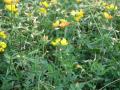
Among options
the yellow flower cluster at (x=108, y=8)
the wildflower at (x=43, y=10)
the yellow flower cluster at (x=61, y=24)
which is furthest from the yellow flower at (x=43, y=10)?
the yellow flower cluster at (x=108, y=8)

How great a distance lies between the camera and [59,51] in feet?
8.75

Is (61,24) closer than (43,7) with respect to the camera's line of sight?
Yes

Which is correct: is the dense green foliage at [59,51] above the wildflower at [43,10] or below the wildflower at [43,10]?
below

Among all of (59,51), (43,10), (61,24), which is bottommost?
(59,51)

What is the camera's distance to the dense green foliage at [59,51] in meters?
2.52

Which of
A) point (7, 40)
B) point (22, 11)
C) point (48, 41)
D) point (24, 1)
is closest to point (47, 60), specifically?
point (48, 41)

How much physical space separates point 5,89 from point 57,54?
17.3 inches

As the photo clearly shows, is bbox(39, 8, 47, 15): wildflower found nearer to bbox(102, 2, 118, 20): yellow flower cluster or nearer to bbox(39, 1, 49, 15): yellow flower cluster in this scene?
bbox(39, 1, 49, 15): yellow flower cluster

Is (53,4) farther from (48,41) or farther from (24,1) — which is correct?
(48,41)

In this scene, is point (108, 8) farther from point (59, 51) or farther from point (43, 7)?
point (59, 51)

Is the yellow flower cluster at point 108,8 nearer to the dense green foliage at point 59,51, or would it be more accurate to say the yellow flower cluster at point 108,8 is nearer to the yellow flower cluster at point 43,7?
the dense green foliage at point 59,51

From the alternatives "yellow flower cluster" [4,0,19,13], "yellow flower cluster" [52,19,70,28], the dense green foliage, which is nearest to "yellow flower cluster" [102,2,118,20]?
the dense green foliage

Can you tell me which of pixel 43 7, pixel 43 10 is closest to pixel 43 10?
pixel 43 10

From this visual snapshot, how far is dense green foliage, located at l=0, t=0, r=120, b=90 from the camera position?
2516 millimetres
